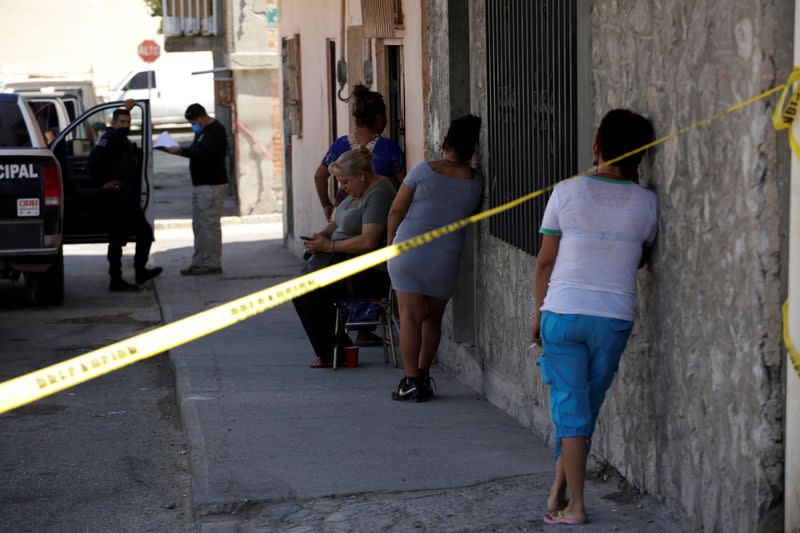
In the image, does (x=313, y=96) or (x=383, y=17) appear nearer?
(x=383, y=17)

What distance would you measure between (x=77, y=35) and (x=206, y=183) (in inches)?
1462

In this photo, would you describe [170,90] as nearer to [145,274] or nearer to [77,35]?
[77,35]

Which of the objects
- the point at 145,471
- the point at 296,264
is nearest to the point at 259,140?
the point at 296,264

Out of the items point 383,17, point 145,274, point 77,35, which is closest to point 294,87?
point 145,274

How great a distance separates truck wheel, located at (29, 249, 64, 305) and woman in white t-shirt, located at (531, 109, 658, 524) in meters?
8.57

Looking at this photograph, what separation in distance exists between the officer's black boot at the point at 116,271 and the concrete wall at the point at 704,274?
8.73m

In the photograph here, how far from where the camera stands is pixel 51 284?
A: 12953 millimetres

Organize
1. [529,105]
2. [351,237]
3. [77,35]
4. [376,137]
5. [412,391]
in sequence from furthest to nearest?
1. [77,35]
2. [376,137]
3. [351,237]
4. [412,391]
5. [529,105]

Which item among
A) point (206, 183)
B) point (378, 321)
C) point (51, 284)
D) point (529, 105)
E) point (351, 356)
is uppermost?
point (529, 105)

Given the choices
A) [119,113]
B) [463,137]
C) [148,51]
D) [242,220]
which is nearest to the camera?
[463,137]

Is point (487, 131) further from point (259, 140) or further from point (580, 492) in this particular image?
point (259, 140)

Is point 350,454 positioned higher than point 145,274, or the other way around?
point 350,454

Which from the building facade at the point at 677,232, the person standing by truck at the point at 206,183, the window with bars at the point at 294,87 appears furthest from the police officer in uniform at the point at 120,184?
the building facade at the point at 677,232

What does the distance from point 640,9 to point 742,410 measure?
5.55 ft
